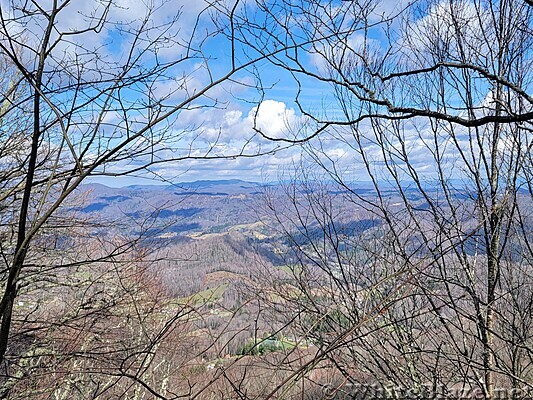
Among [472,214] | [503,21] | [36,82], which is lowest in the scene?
[472,214]

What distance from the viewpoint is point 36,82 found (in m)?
1.33

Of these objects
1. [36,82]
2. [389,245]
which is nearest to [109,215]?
[389,245]

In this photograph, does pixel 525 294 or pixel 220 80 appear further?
pixel 525 294

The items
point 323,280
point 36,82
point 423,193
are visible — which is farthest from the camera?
point 323,280

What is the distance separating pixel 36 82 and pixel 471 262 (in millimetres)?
3382

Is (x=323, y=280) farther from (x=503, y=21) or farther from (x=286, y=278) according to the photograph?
(x=503, y=21)

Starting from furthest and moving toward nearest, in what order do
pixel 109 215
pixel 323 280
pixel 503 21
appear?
pixel 109 215 → pixel 323 280 → pixel 503 21

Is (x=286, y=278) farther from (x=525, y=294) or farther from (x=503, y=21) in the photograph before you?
(x=503, y=21)

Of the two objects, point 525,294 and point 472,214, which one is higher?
point 472,214

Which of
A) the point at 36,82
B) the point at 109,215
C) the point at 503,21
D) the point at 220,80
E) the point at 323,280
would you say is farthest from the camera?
the point at 109,215

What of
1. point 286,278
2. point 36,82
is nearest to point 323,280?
point 286,278

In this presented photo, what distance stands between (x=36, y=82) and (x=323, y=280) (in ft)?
10.3

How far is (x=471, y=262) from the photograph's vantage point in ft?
11.2

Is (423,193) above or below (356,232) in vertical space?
above
